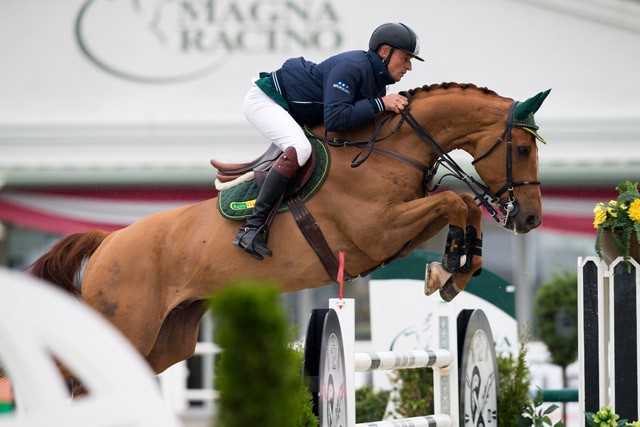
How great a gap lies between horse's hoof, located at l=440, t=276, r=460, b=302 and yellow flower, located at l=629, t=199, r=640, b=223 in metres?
0.81

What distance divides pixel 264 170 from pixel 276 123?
221 millimetres

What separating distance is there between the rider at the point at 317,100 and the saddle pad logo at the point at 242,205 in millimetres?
78

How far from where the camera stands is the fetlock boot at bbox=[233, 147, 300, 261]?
4.72 metres

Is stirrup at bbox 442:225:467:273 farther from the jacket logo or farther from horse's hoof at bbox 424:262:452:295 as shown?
the jacket logo

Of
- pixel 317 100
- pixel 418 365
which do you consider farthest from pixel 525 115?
pixel 418 365

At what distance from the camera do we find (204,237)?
4.97m

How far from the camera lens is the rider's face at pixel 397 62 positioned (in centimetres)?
480

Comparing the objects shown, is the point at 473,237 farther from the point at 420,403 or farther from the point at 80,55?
the point at 80,55

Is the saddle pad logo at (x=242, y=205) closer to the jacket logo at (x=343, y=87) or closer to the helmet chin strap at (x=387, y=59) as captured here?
the jacket logo at (x=343, y=87)

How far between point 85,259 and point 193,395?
17.6 feet

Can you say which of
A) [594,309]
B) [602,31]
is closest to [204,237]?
[594,309]

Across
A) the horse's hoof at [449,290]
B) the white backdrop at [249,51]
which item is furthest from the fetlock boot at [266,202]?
the white backdrop at [249,51]

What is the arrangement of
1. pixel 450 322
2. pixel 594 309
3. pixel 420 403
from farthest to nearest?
pixel 420 403
pixel 450 322
pixel 594 309

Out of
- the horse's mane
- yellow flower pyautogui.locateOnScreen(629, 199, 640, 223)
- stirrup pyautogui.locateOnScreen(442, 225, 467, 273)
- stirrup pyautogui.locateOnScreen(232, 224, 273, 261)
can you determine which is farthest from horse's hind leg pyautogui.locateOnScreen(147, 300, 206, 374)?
yellow flower pyautogui.locateOnScreen(629, 199, 640, 223)
